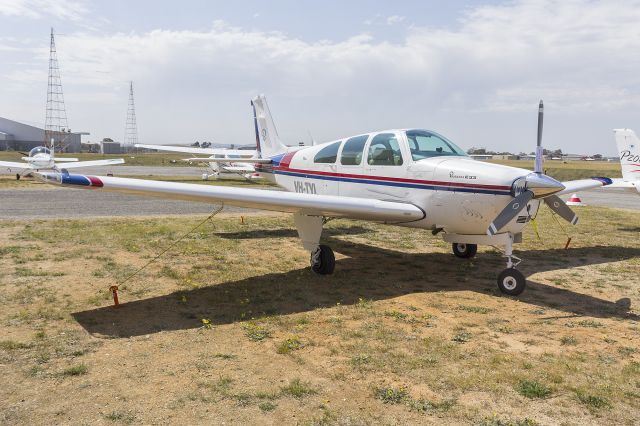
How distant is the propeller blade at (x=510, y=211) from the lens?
24.2ft

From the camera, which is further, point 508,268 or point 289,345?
point 508,268

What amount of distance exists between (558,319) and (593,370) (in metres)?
1.81

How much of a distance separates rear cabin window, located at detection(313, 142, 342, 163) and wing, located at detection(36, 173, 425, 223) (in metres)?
1.97

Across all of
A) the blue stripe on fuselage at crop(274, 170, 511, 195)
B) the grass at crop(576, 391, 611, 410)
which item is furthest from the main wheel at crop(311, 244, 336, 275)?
the grass at crop(576, 391, 611, 410)

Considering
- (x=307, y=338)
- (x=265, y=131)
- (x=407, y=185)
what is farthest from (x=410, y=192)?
(x=265, y=131)

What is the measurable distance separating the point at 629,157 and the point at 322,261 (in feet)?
48.9

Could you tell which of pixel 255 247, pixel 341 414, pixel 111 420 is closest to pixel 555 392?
pixel 341 414

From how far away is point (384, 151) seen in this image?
9305mm

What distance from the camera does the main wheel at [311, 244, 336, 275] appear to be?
9.22 m

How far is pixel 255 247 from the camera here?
463 inches

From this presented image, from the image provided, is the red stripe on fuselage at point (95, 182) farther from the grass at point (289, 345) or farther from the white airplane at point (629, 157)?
the white airplane at point (629, 157)

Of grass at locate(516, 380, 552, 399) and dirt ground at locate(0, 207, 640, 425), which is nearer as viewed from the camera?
dirt ground at locate(0, 207, 640, 425)

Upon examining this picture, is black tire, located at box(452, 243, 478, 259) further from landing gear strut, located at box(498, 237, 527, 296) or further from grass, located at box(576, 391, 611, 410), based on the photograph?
grass, located at box(576, 391, 611, 410)

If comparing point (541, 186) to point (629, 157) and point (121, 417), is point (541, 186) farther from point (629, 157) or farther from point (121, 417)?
point (629, 157)
